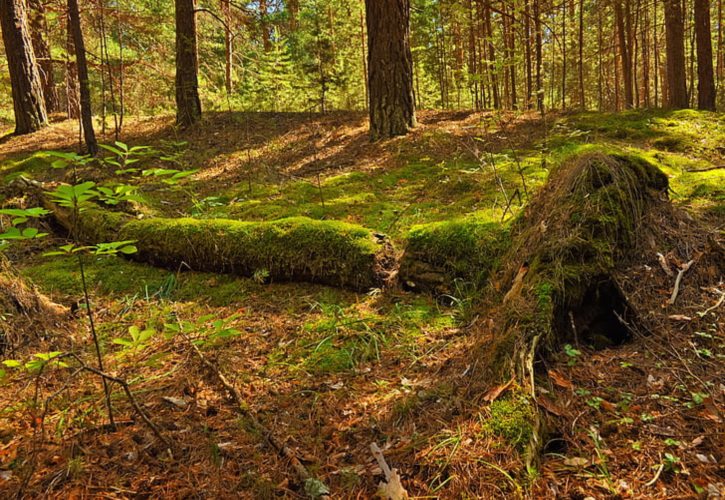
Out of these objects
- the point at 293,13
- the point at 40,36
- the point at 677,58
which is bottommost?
the point at 677,58

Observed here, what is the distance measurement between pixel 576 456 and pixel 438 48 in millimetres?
20974

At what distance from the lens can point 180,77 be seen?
1033 centimetres

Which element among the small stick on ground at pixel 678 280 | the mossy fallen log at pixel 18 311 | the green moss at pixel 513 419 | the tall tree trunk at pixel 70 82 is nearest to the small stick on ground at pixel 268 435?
the green moss at pixel 513 419

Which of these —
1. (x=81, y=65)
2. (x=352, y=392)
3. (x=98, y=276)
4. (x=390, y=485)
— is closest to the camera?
(x=390, y=485)

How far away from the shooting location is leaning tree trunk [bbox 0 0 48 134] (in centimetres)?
1014

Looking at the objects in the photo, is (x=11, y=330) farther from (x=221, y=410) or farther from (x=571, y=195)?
(x=571, y=195)

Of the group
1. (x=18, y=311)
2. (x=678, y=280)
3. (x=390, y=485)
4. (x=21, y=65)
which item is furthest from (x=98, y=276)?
(x=21, y=65)

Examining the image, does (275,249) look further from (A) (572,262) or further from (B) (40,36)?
(B) (40,36)

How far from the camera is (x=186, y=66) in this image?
33.7 ft

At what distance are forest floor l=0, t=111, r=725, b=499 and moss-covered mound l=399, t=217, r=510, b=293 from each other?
0.15 metres

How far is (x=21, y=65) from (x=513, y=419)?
13597 mm

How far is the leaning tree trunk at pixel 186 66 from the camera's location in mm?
9945

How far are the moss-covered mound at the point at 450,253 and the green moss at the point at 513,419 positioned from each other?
5.32 ft

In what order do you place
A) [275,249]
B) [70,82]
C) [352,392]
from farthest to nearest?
[70,82] → [275,249] → [352,392]
